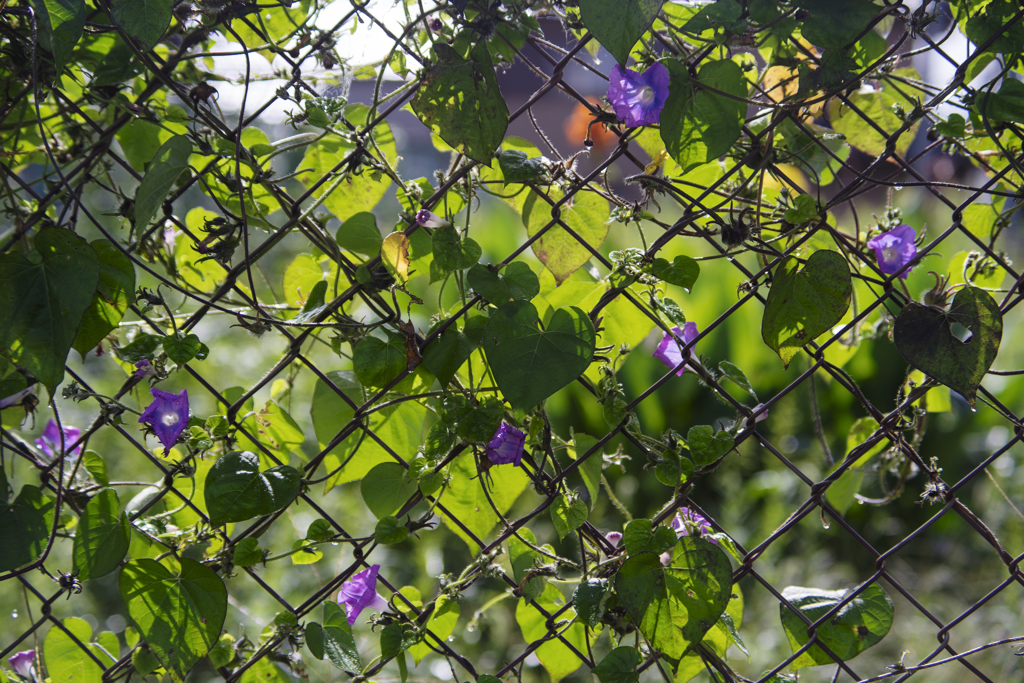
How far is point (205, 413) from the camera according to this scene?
9.07ft

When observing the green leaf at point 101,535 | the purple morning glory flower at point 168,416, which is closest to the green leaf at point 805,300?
the purple morning glory flower at point 168,416

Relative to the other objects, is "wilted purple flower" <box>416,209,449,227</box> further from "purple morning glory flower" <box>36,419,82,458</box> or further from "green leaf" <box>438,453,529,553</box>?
"purple morning glory flower" <box>36,419,82,458</box>

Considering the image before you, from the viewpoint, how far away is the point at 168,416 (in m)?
0.79

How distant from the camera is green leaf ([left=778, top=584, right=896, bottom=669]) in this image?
0.83 meters

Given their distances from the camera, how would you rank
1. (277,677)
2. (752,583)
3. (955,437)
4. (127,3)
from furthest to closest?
1. (955,437)
2. (752,583)
3. (277,677)
4. (127,3)

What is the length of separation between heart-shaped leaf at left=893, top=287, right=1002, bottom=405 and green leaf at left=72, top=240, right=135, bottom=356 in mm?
862

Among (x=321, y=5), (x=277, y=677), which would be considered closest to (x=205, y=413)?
(x=277, y=677)

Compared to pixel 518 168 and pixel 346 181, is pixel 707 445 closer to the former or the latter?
pixel 518 168

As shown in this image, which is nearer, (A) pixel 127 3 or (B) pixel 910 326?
(A) pixel 127 3

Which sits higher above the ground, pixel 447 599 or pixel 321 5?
pixel 321 5

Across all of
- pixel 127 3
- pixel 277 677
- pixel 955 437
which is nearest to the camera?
pixel 127 3

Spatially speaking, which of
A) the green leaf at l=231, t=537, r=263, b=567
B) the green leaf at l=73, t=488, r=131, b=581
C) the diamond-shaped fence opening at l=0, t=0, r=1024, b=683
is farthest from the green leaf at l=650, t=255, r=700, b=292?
the green leaf at l=73, t=488, r=131, b=581

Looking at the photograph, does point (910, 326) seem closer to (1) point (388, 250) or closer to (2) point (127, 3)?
(1) point (388, 250)

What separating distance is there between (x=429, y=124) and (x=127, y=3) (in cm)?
31
